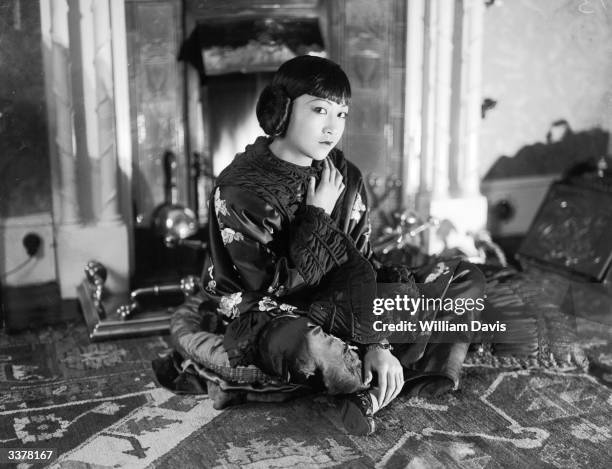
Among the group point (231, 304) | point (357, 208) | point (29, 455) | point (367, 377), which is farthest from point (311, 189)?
point (29, 455)

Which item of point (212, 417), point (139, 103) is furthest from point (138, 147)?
point (212, 417)

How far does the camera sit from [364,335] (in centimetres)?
245

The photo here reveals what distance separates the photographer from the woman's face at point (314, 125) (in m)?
2.46

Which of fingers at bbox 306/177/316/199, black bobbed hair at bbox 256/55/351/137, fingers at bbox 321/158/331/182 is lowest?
fingers at bbox 306/177/316/199

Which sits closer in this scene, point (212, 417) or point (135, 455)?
→ point (135, 455)

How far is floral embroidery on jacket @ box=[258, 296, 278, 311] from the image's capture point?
2471mm

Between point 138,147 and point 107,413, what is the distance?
1431 mm

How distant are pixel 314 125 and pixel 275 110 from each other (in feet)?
0.43

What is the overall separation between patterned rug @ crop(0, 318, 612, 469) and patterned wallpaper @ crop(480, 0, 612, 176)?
1587 millimetres

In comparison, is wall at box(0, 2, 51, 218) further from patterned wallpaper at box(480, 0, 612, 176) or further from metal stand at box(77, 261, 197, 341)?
patterned wallpaper at box(480, 0, 612, 176)

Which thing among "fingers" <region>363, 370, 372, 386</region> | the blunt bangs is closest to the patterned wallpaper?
the blunt bangs

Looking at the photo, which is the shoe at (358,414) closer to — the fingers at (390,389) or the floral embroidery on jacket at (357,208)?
the fingers at (390,389)

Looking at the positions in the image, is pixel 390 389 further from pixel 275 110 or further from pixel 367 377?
pixel 275 110

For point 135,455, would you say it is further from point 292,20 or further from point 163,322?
point 292,20
